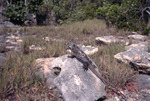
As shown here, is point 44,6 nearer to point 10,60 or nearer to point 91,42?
point 91,42

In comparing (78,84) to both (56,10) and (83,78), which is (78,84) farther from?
(56,10)

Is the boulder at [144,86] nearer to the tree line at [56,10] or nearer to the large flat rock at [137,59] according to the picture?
the large flat rock at [137,59]

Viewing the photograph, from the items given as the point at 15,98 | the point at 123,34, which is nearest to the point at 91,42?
the point at 123,34

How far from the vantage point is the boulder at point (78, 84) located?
2.70 metres

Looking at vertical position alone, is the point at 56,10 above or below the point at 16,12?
above

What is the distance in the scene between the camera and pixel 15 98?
2.87 meters

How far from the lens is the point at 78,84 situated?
286 centimetres

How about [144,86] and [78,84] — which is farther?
[144,86]

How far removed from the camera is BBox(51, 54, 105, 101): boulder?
270 centimetres

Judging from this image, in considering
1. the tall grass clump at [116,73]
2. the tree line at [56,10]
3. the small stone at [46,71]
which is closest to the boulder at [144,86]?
the tall grass clump at [116,73]

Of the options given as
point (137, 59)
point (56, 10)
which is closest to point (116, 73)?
point (137, 59)

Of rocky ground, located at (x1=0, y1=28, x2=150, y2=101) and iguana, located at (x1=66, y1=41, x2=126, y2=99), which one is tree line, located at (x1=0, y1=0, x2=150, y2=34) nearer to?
rocky ground, located at (x1=0, y1=28, x2=150, y2=101)

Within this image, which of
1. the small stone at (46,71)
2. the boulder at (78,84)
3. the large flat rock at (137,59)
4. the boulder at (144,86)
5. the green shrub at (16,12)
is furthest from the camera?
the green shrub at (16,12)

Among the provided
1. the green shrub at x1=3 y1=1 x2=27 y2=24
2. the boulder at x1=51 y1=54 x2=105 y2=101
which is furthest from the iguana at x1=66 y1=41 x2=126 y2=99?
the green shrub at x1=3 y1=1 x2=27 y2=24
